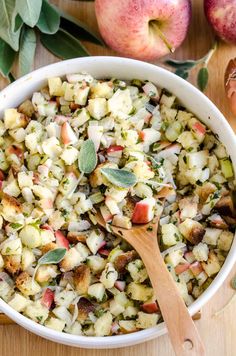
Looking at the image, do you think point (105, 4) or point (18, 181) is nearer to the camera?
point (18, 181)

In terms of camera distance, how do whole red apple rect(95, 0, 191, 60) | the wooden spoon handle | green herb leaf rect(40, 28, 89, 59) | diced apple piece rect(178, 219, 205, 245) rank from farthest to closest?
1. green herb leaf rect(40, 28, 89, 59)
2. whole red apple rect(95, 0, 191, 60)
3. diced apple piece rect(178, 219, 205, 245)
4. the wooden spoon handle

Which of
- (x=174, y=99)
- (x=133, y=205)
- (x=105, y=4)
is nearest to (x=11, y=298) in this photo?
(x=133, y=205)

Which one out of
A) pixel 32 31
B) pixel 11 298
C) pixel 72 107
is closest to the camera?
pixel 11 298

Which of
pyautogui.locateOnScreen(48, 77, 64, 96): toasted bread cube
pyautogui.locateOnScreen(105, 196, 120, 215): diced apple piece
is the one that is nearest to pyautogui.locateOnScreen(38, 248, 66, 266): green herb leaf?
pyautogui.locateOnScreen(105, 196, 120, 215): diced apple piece

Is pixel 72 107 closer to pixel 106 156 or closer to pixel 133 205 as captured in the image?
pixel 106 156

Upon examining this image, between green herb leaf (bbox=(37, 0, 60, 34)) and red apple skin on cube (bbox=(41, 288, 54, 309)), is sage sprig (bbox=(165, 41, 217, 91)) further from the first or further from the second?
red apple skin on cube (bbox=(41, 288, 54, 309))

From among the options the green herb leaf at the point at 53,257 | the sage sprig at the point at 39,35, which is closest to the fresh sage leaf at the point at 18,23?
the sage sprig at the point at 39,35
